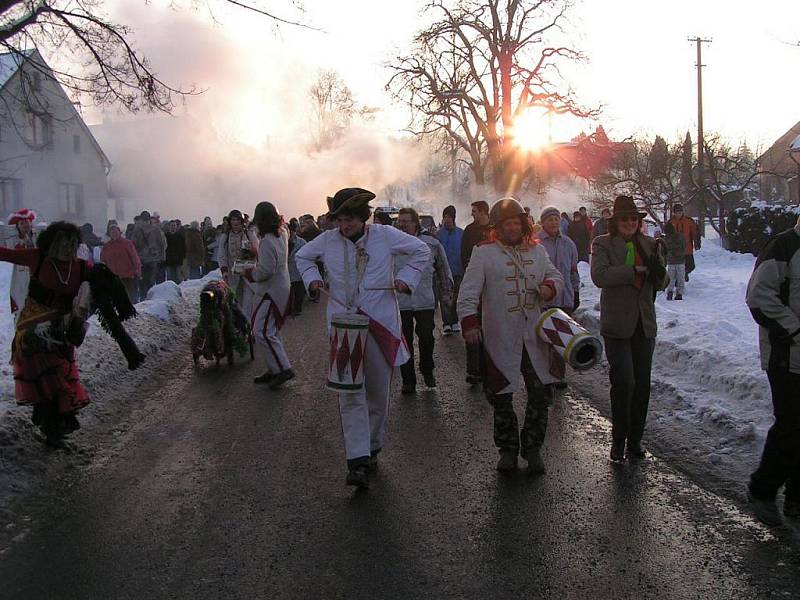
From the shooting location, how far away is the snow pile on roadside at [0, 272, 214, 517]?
18.5 ft

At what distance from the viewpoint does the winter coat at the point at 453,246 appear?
1089 cm

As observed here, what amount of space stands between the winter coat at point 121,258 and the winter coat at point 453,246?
607 centimetres

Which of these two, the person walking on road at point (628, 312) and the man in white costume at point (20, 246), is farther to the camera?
the man in white costume at point (20, 246)

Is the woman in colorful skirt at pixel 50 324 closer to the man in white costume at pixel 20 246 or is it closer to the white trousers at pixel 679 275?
the man in white costume at pixel 20 246

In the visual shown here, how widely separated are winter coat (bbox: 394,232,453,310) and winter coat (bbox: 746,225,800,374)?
4.06m

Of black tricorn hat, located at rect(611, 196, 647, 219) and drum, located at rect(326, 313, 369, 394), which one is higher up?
black tricorn hat, located at rect(611, 196, 647, 219)

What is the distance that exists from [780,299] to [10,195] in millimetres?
35088

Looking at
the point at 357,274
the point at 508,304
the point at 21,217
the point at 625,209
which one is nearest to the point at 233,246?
the point at 21,217

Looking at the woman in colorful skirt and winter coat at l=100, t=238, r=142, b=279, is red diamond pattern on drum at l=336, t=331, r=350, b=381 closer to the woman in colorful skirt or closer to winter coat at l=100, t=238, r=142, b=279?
the woman in colorful skirt

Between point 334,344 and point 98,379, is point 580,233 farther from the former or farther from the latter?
point 334,344

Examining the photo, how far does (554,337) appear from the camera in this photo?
4.98 meters

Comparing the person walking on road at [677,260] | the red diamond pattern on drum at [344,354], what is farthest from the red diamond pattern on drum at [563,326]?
the person walking on road at [677,260]

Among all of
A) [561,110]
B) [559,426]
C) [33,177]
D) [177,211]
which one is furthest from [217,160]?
[559,426]

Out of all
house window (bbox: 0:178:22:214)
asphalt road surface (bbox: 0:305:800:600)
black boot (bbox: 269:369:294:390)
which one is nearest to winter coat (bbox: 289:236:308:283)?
black boot (bbox: 269:369:294:390)
